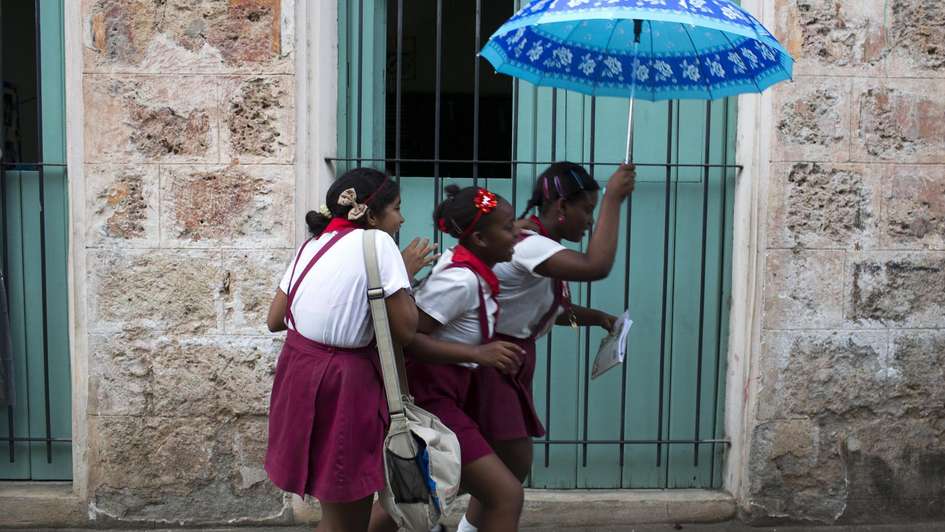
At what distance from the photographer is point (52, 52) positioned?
4809 millimetres

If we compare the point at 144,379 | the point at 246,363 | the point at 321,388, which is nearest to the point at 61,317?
the point at 144,379

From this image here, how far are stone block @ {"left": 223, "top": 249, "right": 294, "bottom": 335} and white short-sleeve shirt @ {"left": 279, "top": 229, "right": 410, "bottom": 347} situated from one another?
161 cm

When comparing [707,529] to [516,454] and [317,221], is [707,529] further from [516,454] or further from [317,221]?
[317,221]

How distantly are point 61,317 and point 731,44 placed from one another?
3.52m

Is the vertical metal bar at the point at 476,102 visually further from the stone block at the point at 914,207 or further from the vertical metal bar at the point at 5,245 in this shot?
the vertical metal bar at the point at 5,245

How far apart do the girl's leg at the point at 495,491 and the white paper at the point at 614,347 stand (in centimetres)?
60

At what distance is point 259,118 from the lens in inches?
179

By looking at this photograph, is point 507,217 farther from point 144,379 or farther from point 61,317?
point 61,317

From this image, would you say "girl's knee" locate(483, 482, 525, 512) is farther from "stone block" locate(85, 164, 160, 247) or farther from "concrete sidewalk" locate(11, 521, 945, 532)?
"stone block" locate(85, 164, 160, 247)

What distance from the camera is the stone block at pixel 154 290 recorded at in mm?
4570

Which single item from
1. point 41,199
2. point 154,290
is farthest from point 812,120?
point 41,199

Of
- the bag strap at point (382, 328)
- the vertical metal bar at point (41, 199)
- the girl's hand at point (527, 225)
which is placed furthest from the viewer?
the vertical metal bar at point (41, 199)

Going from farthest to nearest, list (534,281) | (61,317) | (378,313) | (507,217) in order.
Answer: (61,317), (534,281), (507,217), (378,313)

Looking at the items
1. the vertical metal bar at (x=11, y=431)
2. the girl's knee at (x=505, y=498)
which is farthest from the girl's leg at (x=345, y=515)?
the vertical metal bar at (x=11, y=431)
